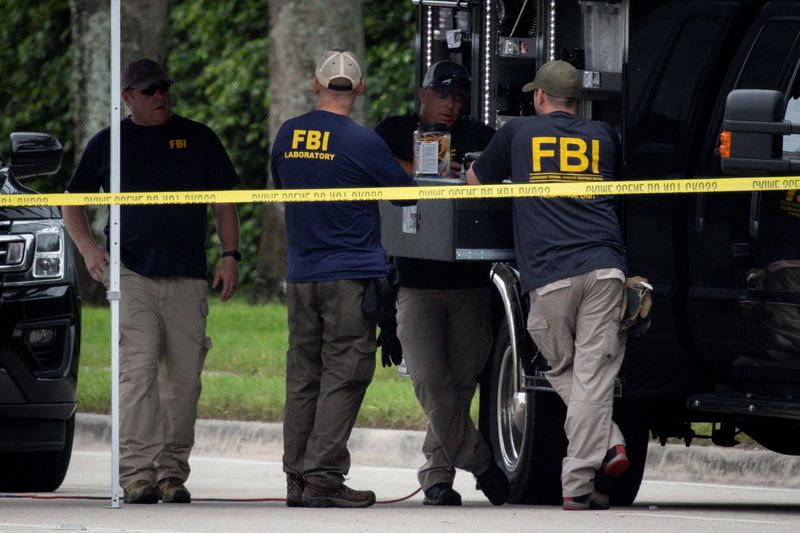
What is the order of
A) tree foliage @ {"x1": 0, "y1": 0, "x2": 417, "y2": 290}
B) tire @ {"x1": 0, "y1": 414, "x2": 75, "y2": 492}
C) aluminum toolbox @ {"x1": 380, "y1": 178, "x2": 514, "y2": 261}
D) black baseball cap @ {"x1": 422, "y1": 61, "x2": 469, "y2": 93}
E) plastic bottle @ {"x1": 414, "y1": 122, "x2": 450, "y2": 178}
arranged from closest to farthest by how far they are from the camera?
aluminum toolbox @ {"x1": 380, "y1": 178, "x2": 514, "y2": 261}, plastic bottle @ {"x1": 414, "y1": 122, "x2": 450, "y2": 178}, black baseball cap @ {"x1": 422, "y1": 61, "x2": 469, "y2": 93}, tire @ {"x1": 0, "y1": 414, "x2": 75, "y2": 492}, tree foliage @ {"x1": 0, "y1": 0, "x2": 417, "y2": 290}

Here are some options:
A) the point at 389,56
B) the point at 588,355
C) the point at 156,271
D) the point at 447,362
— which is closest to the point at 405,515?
the point at 588,355

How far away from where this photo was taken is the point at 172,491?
27.3 ft

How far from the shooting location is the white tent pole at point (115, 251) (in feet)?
25.0

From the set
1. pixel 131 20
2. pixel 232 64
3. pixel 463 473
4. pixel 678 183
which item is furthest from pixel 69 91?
pixel 678 183

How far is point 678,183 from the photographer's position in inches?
296

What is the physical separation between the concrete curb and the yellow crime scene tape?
2.80 metres

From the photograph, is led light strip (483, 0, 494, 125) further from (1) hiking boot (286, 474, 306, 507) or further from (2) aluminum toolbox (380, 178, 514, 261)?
(1) hiking boot (286, 474, 306, 507)

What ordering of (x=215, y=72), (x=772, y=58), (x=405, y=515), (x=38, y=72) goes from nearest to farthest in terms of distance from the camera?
(x=772, y=58), (x=405, y=515), (x=215, y=72), (x=38, y=72)

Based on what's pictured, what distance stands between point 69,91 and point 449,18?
1509cm

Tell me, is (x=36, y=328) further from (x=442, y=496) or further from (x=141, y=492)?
(x=442, y=496)

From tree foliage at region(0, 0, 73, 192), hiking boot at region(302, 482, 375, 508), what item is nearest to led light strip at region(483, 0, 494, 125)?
hiking boot at region(302, 482, 375, 508)

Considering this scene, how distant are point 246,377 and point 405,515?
224 inches

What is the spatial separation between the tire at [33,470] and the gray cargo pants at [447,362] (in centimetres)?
169

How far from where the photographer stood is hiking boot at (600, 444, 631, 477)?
7.61 metres
